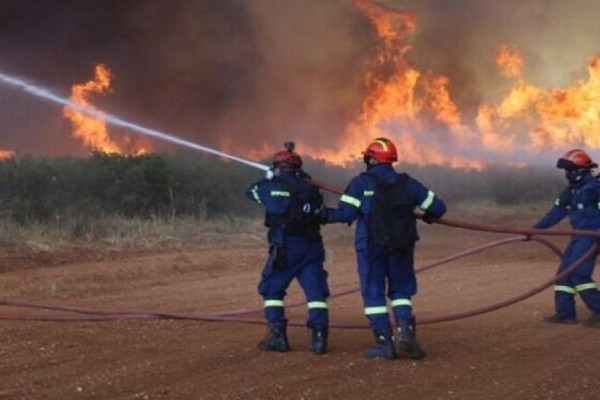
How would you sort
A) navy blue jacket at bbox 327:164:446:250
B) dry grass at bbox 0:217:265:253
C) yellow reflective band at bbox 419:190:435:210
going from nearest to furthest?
navy blue jacket at bbox 327:164:446:250, yellow reflective band at bbox 419:190:435:210, dry grass at bbox 0:217:265:253

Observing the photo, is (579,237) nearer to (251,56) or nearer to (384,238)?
(384,238)

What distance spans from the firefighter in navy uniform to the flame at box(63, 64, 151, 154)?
20.8m

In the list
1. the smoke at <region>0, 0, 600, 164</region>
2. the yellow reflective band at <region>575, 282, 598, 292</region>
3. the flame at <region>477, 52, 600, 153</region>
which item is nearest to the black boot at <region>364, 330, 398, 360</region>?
the yellow reflective band at <region>575, 282, 598, 292</region>

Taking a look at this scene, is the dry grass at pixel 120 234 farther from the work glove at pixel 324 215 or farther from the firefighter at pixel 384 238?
the firefighter at pixel 384 238

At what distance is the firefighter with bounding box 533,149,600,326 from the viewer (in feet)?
32.1

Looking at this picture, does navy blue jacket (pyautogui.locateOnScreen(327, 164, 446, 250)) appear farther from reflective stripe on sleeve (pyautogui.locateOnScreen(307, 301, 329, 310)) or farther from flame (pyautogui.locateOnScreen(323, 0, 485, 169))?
flame (pyautogui.locateOnScreen(323, 0, 485, 169))

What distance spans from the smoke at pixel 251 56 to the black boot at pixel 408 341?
73.7ft

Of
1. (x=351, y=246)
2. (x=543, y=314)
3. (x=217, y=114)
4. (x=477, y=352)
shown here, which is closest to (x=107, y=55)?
(x=217, y=114)

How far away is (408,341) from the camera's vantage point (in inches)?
296

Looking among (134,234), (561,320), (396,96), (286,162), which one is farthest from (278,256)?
(396,96)

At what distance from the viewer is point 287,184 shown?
7.89 meters

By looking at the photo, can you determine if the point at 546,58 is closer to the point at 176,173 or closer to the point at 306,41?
the point at 306,41

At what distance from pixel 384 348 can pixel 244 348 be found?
1202 mm

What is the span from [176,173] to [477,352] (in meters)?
17.6
